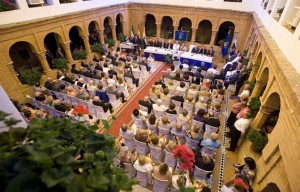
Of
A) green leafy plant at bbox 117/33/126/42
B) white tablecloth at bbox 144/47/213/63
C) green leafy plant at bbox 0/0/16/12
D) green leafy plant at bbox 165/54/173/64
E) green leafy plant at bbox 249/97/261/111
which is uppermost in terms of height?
green leafy plant at bbox 0/0/16/12

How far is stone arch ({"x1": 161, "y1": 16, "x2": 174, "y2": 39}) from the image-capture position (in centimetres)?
1705

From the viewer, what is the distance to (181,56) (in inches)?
532

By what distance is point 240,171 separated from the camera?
15.9 feet

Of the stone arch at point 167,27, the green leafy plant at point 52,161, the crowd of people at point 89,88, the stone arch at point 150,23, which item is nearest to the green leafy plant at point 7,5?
the crowd of people at point 89,88

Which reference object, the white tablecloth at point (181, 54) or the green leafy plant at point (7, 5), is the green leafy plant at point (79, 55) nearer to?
the green leafy plant at point (7, 5)

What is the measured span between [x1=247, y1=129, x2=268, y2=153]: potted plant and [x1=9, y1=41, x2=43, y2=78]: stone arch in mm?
11586

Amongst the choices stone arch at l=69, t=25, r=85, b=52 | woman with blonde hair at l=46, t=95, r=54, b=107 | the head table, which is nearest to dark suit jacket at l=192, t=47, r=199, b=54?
the head table

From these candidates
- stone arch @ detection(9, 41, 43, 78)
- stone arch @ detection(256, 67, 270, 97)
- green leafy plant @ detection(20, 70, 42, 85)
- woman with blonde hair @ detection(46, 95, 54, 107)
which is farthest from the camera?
stone arch @ detection(9, 41, 43, 78)

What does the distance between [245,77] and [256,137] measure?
4.56 meters

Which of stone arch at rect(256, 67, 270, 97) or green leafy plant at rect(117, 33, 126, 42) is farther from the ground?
stone arch at rect(256, 67, 270, 97)

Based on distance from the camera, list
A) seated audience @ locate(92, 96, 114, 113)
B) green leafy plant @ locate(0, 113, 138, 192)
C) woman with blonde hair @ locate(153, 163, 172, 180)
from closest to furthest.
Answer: green leafy plant @ locate(0, 113, 138, 192)
woman with blonde hair @ locate(153, 163, 172, 180)
seated audience @ locate(92, 96, 114, 113)

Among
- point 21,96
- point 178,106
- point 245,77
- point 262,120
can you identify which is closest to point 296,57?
point 262,120

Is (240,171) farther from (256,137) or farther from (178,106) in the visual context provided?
(178,106)

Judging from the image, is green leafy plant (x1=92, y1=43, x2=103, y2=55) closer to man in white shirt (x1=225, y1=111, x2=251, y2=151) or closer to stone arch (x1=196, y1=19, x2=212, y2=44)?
stone arch (x1=196, y1=19, x2=212, y2=44)
